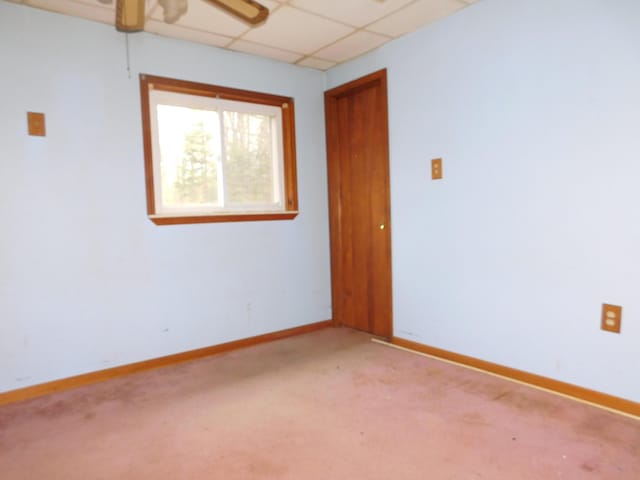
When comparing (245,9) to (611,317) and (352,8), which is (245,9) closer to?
(352,8)

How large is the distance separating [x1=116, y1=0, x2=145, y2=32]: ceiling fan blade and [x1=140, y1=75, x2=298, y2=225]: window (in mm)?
291

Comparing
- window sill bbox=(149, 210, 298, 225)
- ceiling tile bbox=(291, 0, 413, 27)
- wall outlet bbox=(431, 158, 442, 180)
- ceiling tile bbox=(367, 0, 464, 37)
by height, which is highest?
ceiling tile bbox=(367, 0, 464, 37)

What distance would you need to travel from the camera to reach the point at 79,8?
2.33 m

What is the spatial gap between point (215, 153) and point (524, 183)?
203cm

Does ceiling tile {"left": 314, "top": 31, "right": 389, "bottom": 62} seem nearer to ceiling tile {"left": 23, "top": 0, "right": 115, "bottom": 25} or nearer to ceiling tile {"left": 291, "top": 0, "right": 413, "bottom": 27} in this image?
ceiling tile {"left": 291, "top": 0, "right": 413, "bottom": 27}

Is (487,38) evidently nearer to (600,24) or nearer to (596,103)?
(600,24)

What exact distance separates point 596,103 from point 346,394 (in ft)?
6.34

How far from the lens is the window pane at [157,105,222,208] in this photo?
2828 mm

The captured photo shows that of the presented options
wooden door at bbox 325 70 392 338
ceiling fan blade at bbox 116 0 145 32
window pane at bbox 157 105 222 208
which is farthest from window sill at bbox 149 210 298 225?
ceiling fan blade at bbox 116 0 145 32

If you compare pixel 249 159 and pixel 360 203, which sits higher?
pixel 249 159

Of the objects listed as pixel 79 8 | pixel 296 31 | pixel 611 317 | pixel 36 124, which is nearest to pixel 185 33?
pixel 79 8

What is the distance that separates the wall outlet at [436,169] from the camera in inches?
108

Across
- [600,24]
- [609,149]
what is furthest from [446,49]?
[609,149]

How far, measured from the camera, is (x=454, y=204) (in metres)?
2.67
